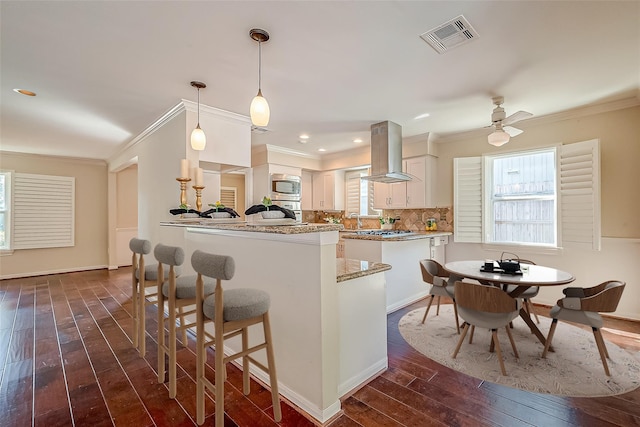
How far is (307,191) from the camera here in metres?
6.53

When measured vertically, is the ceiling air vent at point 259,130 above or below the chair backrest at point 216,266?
above

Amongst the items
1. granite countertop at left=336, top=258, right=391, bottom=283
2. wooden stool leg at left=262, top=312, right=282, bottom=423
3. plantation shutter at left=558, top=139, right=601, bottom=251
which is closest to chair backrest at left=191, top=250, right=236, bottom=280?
wooden stool leg at left=262, top=312, right=282, bottom=423

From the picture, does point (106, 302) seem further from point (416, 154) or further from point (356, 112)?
point (416, 154)

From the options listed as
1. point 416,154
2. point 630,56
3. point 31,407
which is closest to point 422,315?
point 416,154

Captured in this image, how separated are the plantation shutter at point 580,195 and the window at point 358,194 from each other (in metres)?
2.96

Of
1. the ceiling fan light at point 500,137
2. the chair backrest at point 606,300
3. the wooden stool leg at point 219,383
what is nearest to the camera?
the wooden stool leg at point 219,383

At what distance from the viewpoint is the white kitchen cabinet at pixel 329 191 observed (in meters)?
6.20

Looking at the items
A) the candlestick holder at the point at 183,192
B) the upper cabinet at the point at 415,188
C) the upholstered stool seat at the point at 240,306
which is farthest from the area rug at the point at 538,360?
the candlestick holder at the point at 183,192

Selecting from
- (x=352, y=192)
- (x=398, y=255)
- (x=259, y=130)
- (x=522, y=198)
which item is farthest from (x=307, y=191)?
(x=522, y=198)

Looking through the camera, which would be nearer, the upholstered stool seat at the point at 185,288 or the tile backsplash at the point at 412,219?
the upholstered stool seat at the point at 185,288

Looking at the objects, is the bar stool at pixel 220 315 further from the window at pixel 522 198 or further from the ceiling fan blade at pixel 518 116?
the window at pixel 522 198

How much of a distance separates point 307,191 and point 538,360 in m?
4.98

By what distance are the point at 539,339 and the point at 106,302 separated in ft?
18.0

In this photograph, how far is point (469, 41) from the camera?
7.00 feet
